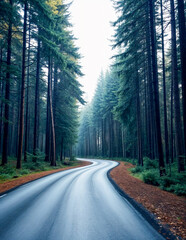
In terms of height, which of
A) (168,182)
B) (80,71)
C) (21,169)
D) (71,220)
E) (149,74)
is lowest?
(21,169)

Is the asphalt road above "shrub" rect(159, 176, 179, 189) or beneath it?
above

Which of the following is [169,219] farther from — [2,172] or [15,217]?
[2,172]

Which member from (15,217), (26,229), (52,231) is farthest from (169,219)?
(15,217)

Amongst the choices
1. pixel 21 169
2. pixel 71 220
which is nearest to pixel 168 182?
pixel 71 220

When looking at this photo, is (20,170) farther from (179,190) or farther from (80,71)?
(80,71)

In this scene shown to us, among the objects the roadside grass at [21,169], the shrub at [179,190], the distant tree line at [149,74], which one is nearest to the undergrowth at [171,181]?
the shrub at [179,190]

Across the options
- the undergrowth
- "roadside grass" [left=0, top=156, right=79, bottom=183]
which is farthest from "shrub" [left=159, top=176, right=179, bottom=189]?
"roadside grass" [left=0, top=156, right=79, bottom=183]

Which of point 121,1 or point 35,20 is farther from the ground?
point 121,1

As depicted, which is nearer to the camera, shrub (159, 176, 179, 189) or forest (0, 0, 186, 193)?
shrub (159, 176, 179, 189)

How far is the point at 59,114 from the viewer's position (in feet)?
65.6

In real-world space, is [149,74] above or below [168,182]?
above

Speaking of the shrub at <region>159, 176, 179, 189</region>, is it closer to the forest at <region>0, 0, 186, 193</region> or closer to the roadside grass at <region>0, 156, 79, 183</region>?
the forest at <region>0, 0, 186, 193</region>

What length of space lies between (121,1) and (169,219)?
1870cm

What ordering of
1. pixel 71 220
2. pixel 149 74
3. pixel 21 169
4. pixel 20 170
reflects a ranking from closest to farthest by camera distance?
pixel 71 220 → pixel 20 170 → pixel 21 169 → pixel 149 74
